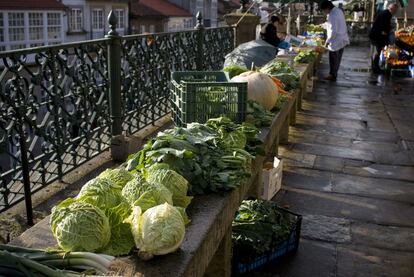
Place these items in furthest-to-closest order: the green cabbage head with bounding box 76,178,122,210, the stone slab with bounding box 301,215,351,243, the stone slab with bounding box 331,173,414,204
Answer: the stone slab with bounding box 331,173,414,204 < the stone slab with bounding box 301,215,351,243 < the green cabbage head with bounding box 76,178,122,210

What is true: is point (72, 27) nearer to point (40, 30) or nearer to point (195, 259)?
point (40, 30)

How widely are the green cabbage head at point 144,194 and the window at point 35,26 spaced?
33.7 m

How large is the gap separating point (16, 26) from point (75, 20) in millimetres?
7742

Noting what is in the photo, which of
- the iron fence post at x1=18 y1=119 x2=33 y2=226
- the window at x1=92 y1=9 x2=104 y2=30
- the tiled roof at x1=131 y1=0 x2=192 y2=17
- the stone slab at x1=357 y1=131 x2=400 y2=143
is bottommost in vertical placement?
the stone slab at x1=357 y1=131 x2=400 y2=143

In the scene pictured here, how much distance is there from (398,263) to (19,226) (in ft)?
10.4

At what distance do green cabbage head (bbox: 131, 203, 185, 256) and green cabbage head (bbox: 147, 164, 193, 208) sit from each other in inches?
17.3

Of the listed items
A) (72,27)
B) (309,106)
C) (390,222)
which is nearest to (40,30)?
(72,27)

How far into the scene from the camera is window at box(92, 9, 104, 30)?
4153 cm

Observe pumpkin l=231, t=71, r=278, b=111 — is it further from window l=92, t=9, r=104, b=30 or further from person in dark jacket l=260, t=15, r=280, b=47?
window l=92, t=9, r=104, b=30

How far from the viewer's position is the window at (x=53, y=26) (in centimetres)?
3502

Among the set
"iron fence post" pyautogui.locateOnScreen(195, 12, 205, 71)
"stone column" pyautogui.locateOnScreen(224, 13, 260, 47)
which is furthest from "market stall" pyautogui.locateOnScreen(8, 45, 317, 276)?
"stone column" pyautogui.locateOnScreen(224, 13, 260, 47)

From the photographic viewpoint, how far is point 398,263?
13.7 ft

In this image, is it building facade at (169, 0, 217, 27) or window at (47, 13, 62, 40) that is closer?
window at (47, 13, 62, 40)

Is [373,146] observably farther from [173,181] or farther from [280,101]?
[173,181]
